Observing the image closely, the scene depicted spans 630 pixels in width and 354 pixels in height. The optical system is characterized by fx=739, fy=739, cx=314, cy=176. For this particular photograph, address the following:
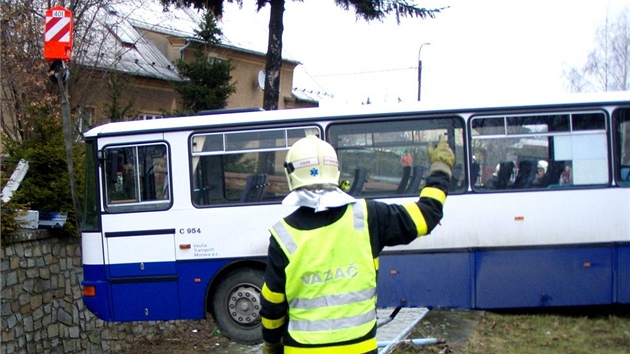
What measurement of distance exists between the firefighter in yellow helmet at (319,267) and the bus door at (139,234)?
Result: 583 cm

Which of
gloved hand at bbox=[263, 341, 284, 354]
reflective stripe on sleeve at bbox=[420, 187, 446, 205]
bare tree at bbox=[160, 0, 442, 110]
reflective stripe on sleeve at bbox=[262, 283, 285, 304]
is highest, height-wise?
bare tree at bbox=[160, 0, 442, 110]

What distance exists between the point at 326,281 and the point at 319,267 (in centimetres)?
8

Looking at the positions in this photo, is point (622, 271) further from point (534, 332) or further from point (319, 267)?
point (319, 267)

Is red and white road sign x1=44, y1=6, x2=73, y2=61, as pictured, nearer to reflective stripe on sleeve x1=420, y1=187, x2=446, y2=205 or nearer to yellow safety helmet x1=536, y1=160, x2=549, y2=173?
yellow safety helmet x1=536, y1=160, x2=549, y2=173

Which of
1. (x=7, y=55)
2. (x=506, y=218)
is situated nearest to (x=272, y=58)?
(x=7, y=55)

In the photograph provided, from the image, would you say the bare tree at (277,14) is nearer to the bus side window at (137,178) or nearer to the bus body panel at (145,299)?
the bus side window at (137,178)

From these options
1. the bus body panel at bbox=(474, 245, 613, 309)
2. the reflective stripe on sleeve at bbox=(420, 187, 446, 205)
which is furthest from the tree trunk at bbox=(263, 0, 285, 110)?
the reflective stripe on sleeve at bbox=(420, 187, 446, 205)

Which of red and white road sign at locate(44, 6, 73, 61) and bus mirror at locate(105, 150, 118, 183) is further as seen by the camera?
red and white road sign at locate(44, 6, 73, 61)

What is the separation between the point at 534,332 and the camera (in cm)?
873

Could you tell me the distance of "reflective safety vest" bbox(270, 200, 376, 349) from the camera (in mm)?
3363

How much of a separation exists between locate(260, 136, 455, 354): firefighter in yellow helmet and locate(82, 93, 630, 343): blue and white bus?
212 inches

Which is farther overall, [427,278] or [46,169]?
[46,169]

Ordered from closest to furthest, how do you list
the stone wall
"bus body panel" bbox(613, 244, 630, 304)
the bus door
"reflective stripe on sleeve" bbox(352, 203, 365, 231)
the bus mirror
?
1. "reflective stripe on sleeve" bbox(352, 203, 365, 231)
2. "bus body panel" bbox(613, 244, 630, 304)
3. the bus door
4. the bus mirror
5. the stone wall

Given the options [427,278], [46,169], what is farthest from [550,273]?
[46,169]
